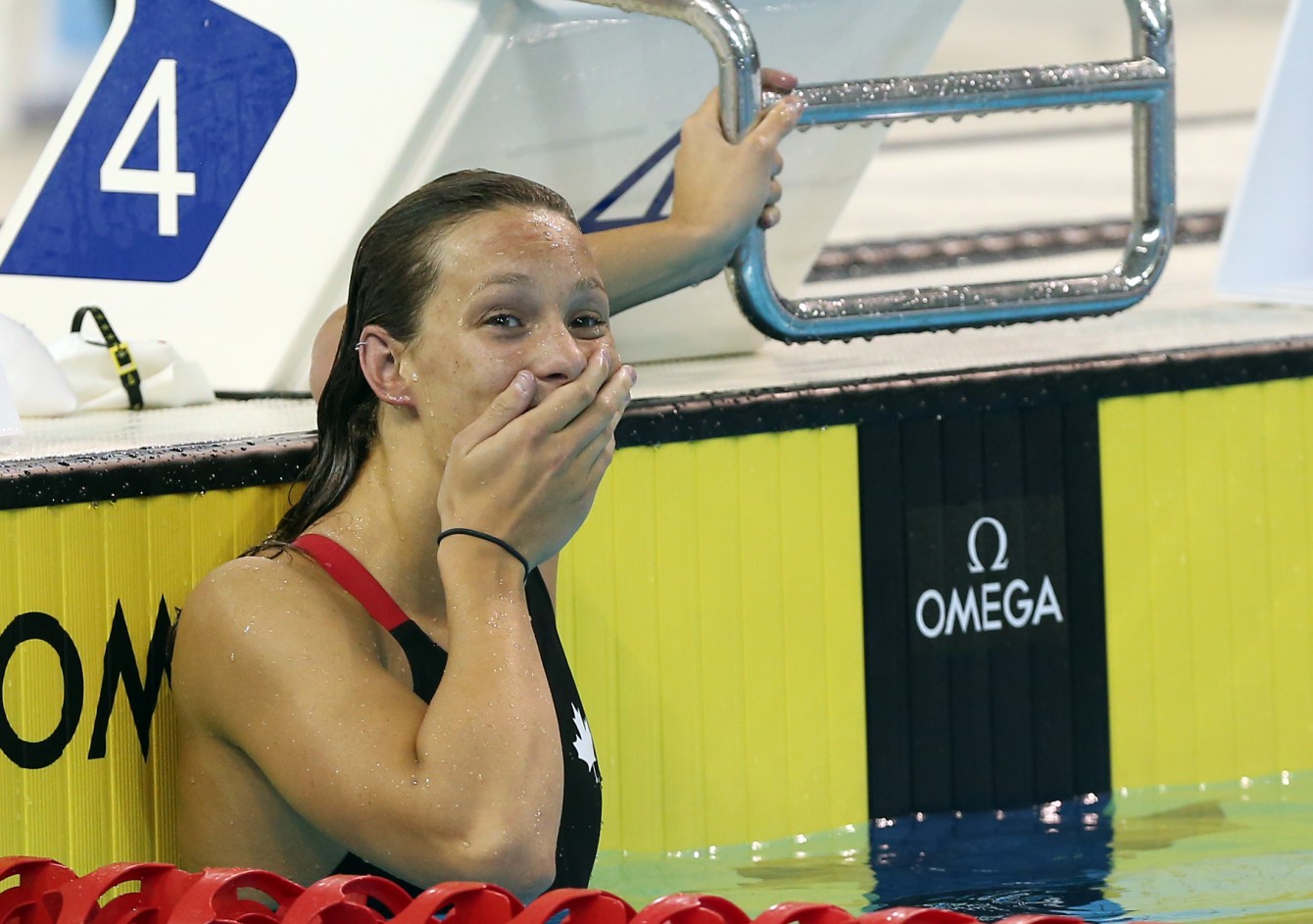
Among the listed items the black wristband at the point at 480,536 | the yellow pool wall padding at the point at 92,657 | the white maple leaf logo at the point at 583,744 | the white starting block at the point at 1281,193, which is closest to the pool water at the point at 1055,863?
the white maple leaf logo at the point at 583,744

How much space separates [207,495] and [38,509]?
184 mm

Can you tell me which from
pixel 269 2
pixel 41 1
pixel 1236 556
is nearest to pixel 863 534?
pixel 1236 556

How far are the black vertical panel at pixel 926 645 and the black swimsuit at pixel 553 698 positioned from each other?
69 cm

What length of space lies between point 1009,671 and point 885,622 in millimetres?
185

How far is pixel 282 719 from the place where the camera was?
1547 millimetres

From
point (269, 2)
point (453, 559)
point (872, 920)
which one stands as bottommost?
point (872, 920)

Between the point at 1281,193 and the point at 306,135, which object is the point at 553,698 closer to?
the point at 306,135

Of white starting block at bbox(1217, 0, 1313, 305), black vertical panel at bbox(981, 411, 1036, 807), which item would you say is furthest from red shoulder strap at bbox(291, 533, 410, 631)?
white starting block at bbox(1217, 0, 1313, 305)

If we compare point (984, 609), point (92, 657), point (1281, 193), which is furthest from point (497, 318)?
point (1281, 193)

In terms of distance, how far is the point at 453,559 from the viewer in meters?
1.55

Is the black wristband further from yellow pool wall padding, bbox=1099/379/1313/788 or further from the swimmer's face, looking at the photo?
yellow pool wall padding, bbox=1099/379/1313/788

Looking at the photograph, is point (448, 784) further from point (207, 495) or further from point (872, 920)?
point (207, 495)

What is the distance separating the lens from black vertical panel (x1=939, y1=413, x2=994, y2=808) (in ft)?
7.91

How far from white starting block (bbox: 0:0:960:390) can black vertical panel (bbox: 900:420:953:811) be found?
18.2 inches
